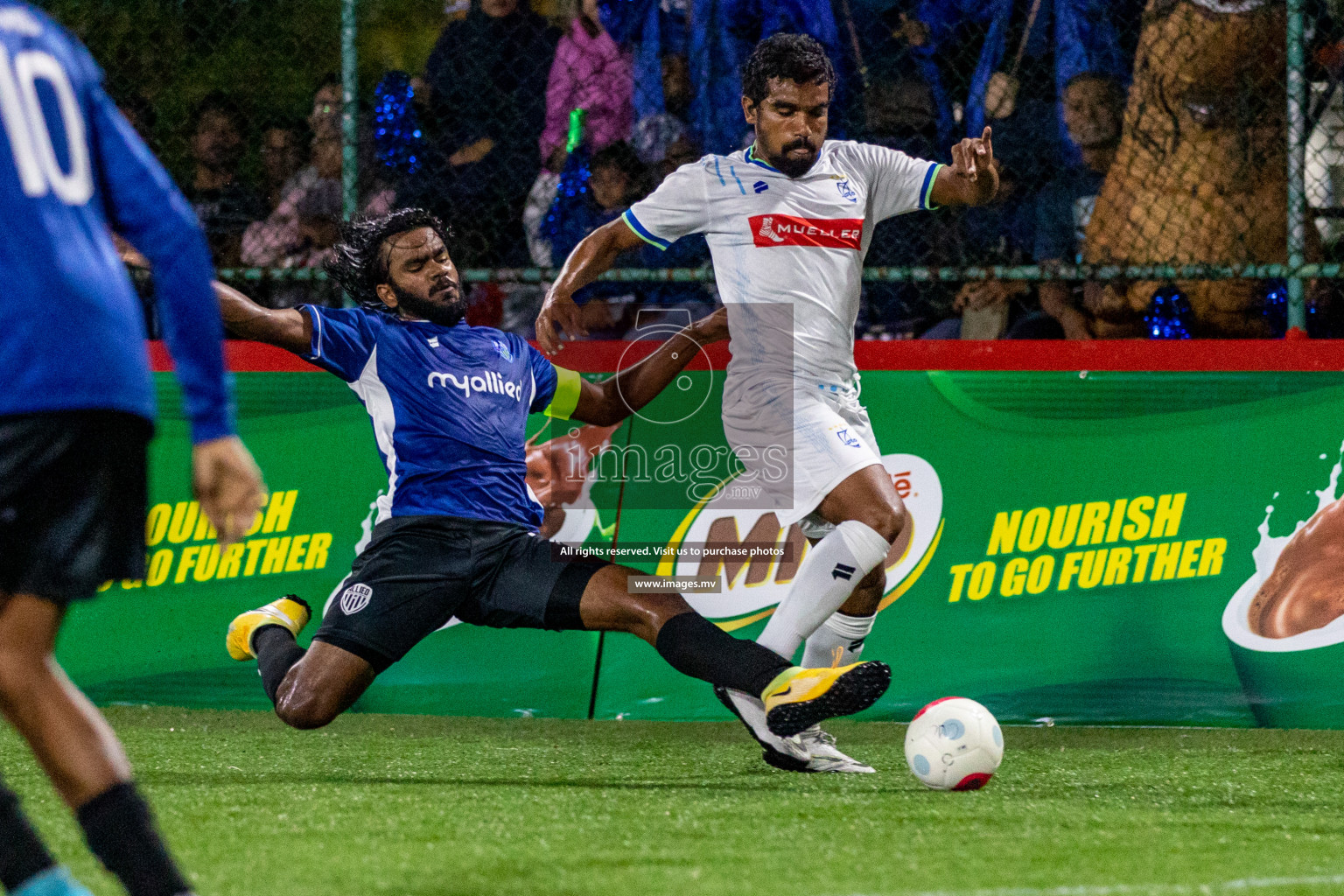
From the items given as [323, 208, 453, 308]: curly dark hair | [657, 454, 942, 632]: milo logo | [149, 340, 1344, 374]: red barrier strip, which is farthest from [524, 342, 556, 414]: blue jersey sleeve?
[657, 454, 942, 632]: milo logo

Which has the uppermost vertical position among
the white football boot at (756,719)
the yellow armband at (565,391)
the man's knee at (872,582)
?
the yellow armband at (565,391)

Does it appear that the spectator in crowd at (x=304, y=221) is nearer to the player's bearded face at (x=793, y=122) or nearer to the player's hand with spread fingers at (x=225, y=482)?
the player's bearded face at (x=793, y=122)

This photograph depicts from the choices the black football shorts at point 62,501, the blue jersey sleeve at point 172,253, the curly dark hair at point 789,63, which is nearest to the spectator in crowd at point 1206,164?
the curly dark hair at point 789,63

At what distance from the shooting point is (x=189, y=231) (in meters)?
2.38

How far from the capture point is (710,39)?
6.28m

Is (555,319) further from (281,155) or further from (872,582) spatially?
(281,155)

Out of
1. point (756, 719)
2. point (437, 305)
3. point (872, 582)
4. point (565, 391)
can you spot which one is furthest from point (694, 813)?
point (437, 305)

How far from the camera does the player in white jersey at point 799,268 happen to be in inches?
183

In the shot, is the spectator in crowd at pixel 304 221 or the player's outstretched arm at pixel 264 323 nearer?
the player's outstretched arm at pixel 264 323

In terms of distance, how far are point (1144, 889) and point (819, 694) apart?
112 centimetres

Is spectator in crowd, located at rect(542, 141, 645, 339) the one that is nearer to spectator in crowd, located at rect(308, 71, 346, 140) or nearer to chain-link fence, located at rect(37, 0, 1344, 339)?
chain-link fence, located at rect(37, 0, 1344, 339)

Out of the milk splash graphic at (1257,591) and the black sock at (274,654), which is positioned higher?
the milk splash graphic at (1257,591)

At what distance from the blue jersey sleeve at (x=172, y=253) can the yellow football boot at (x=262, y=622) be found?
259cm

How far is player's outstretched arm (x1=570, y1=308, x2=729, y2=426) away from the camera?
5.01 m
